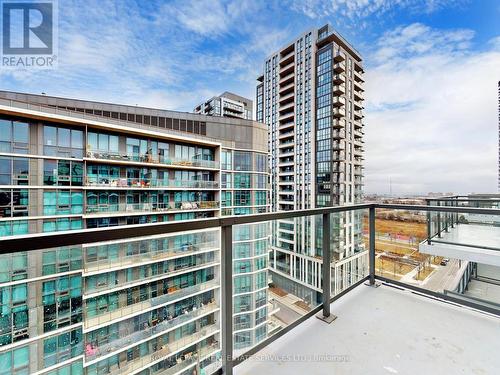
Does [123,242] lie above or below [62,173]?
below

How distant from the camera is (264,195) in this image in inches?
601

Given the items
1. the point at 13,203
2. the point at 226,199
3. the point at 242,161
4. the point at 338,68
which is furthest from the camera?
the point at 338,68

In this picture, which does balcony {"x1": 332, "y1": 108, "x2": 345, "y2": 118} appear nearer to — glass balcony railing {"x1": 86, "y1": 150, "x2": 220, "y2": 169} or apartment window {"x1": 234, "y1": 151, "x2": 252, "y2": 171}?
apartment window {"x1": 234, "y1": 151, "x2": 252, "y2": 171}

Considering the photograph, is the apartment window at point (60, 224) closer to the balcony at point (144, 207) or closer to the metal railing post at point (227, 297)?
the balcony at point (144, 207)

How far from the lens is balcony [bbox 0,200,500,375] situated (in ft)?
3.60

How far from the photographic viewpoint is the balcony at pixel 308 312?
1.10 meters

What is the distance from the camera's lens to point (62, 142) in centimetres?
866

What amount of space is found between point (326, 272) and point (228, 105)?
33.8 metres

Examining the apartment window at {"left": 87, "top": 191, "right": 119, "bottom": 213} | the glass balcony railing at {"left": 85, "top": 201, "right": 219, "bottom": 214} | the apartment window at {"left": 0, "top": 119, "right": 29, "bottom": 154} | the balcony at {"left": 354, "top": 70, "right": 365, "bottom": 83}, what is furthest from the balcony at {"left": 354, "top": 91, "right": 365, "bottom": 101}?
the apartment window at {"left": 0, "top": 119, "right": 29, "bottom": 154}

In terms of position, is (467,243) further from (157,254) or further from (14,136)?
(14,136)

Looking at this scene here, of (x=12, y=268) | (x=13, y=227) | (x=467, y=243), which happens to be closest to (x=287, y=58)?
(x=467, y=243)

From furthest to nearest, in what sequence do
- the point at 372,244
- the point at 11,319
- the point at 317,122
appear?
the point at 317,122
the point at 372,244
the point at 11,319

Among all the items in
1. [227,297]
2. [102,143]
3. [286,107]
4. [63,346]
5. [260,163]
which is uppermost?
[286,107]

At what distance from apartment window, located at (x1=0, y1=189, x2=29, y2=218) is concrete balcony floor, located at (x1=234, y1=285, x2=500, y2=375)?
10710mm
